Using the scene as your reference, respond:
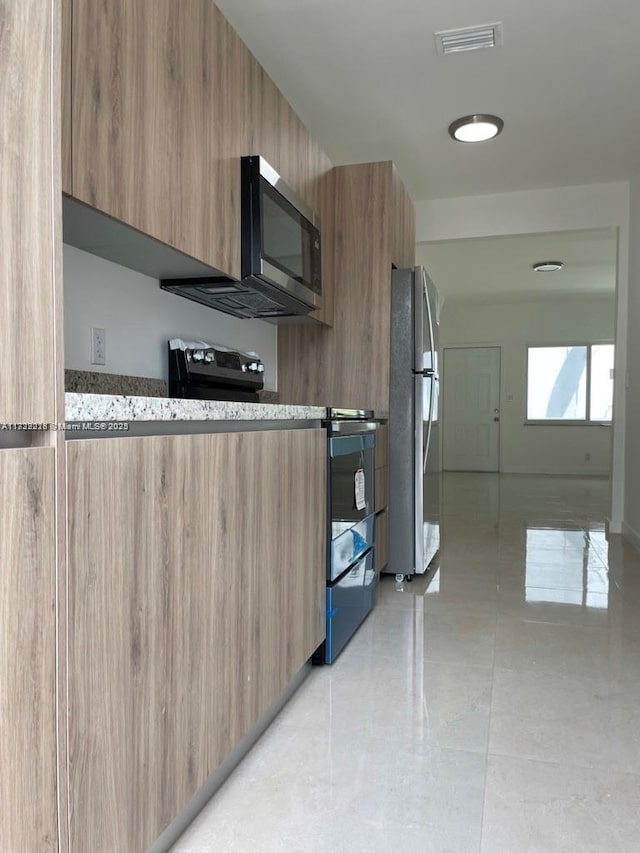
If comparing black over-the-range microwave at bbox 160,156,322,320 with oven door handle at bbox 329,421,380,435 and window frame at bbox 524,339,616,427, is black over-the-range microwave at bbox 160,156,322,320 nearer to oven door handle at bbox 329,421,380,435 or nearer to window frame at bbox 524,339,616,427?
oven door handle at bbox 329,421,380,435

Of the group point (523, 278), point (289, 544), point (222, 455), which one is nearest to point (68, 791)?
point (222, 455)

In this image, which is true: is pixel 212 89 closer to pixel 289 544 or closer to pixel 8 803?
pixel 289 544

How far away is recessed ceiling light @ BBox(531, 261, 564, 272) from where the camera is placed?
285 inches

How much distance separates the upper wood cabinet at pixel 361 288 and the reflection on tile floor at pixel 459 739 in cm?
114

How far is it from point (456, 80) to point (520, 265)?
14.6ft

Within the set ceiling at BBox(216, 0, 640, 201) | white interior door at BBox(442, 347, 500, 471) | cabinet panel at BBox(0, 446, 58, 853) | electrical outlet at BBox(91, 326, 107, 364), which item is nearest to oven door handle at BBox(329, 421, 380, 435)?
electrical outlet at BBox(91, 326, 107, 364)

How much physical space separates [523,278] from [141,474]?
790cm

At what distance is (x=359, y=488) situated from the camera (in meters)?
2.63

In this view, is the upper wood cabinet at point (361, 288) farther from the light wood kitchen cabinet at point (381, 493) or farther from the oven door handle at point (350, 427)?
the oven door handle at point (350, 427)

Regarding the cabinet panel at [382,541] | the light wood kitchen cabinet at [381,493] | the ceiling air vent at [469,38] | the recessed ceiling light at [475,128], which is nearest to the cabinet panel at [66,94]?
the light wood kitchen cabinet at [381,493]

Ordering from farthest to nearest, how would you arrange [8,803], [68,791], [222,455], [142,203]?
1. [142,203]
2. [222,455]
3. [68,791]
4. [8,803]

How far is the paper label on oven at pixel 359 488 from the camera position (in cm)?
259

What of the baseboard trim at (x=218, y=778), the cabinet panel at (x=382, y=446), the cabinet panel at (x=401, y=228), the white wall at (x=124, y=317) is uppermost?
the cabinet panel at (x=401, y=228)

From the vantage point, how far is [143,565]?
111cm
